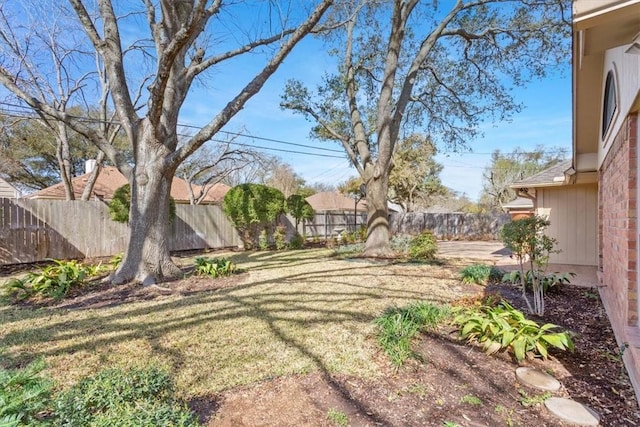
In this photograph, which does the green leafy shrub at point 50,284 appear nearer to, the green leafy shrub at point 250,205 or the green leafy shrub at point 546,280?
the green leafy shrub at point 250,205

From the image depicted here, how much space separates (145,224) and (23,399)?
16.0 feet

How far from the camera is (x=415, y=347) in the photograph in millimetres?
3250

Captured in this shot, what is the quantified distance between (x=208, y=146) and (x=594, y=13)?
67.8ft

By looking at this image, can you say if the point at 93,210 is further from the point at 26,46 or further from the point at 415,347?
the point at 415,347

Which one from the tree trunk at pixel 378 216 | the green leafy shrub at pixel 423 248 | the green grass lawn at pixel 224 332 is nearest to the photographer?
the green grass lawn at pixel 224 332

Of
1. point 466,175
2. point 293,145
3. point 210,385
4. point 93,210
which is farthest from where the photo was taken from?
point 466,175

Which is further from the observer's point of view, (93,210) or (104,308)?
(93,210)

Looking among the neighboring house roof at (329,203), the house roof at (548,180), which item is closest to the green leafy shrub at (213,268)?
the house roof at (548,180)

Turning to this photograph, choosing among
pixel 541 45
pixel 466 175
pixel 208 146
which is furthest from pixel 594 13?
pixel 466 175

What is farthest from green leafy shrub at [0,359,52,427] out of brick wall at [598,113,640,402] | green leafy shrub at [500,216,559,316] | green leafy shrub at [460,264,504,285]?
green leafy shrub at [460,264,504,285]

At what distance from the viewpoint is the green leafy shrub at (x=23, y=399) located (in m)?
1.57

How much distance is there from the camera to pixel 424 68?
11438 mm

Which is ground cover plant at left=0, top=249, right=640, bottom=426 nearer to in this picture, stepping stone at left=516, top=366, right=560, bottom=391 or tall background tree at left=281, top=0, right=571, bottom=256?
stepping stone at left=516, top=366, right=560, bottom=391

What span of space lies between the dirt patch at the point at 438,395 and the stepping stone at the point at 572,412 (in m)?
0.05
